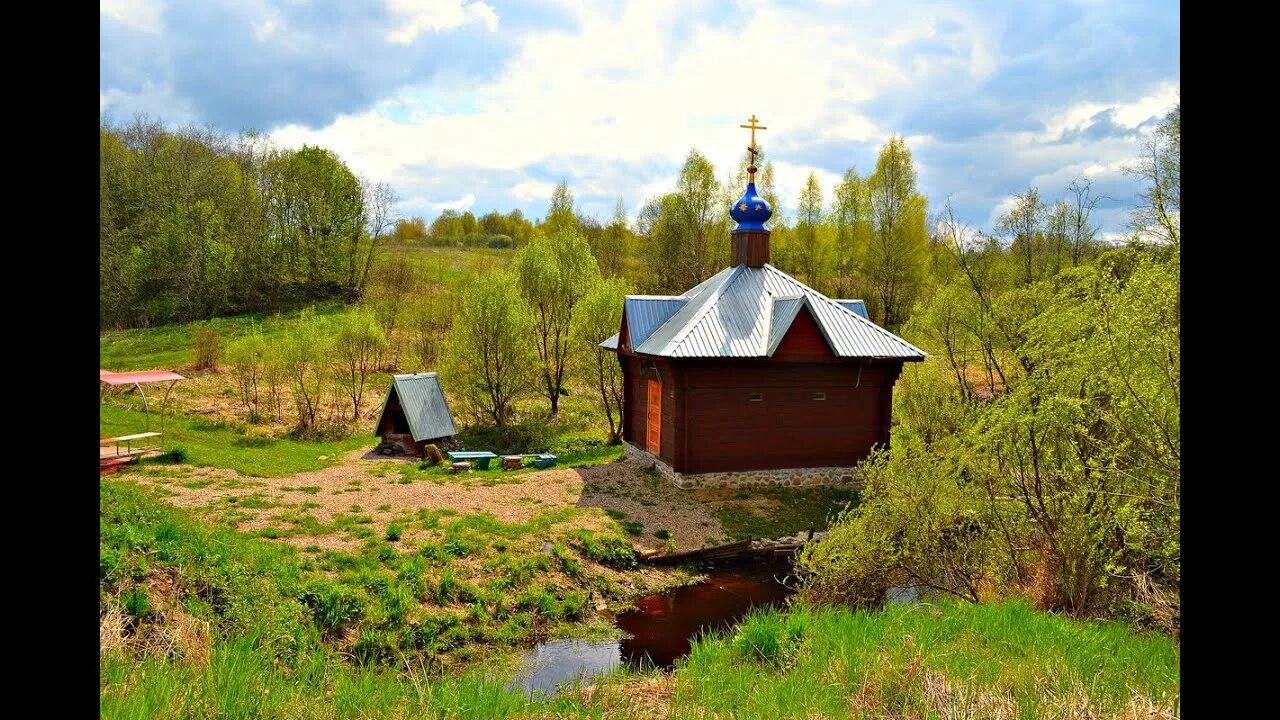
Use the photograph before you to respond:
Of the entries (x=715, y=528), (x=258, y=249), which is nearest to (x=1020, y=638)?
(x=715, y=528)

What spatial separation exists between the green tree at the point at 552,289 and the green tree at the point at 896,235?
60.8ft

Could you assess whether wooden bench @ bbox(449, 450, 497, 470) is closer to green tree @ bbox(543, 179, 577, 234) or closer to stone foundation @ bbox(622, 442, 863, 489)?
stone foundation @ bbox(622, 442, 863, 489)

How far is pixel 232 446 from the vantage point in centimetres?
2092

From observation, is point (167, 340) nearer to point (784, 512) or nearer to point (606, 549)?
point (606, 549)

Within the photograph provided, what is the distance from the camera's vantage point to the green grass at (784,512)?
15421 millimetres

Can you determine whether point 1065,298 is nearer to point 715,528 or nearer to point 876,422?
point 715,528

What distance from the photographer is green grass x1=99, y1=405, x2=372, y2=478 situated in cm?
1820

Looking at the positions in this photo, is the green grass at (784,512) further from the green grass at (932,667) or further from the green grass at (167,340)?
the green grass at (167,340)

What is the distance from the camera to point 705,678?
6.04 m

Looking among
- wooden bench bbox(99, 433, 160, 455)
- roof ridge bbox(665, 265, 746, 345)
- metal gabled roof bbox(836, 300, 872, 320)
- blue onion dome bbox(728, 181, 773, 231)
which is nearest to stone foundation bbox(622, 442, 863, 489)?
roof ridge bbox(665, 265, 746, 345)

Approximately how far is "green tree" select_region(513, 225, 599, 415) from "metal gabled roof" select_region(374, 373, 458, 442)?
573cm

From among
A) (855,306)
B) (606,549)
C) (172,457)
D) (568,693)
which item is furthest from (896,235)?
(568,693)

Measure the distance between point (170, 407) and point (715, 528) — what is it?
19.1 m
